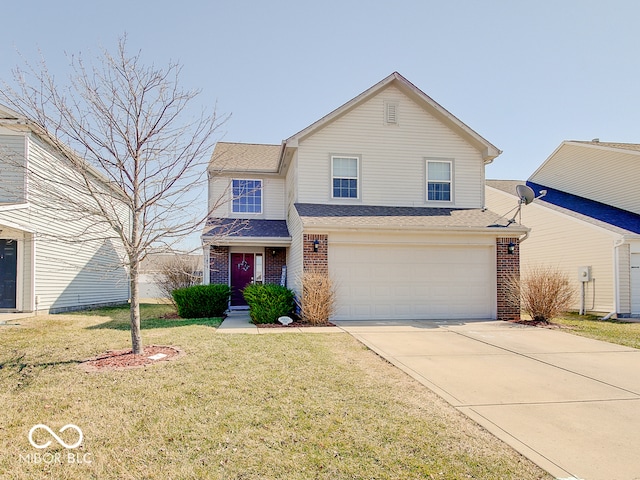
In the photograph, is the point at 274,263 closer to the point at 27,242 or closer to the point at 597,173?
the point at 27,242

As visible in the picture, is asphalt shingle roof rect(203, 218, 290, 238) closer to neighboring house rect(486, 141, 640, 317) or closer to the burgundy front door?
the burgundy front door

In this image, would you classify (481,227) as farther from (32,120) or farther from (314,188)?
(32,120)

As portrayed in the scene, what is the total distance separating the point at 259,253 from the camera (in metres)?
15.6

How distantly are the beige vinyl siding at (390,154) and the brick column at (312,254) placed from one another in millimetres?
1999

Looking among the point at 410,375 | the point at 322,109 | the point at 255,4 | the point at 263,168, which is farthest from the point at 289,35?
the point at 410,375

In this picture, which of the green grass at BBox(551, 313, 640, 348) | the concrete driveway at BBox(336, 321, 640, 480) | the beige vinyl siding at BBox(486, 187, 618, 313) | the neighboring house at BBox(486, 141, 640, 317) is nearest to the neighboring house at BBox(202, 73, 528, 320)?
the green grass at BBox(551, 313, 640, 348)

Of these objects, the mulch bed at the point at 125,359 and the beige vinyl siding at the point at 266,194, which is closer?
the mulch bed at the point at 125,359

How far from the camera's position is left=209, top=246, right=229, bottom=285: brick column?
15.1 m

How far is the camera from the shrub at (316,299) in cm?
1077

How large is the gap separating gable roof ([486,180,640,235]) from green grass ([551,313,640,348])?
3272mm

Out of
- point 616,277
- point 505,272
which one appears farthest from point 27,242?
point 616,277

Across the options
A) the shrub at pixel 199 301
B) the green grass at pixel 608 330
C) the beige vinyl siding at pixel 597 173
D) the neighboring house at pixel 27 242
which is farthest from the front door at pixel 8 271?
the beige vinyl siding at pixel 597 173

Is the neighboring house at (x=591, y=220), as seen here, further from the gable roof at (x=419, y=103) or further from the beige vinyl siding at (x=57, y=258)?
the beige vinyl siding at (x=57, y=258)

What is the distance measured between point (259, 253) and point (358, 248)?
5025mm
